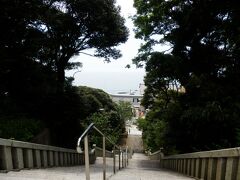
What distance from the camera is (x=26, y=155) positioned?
7.52 m

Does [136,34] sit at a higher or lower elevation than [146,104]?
higher

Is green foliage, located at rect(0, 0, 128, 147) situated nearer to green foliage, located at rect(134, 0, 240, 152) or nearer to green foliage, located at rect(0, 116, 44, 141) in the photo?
green foliage, located at rect(0, 116, 44, 141)

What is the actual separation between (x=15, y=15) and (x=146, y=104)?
39.8 feet

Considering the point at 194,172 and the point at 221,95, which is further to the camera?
the point at 221,95

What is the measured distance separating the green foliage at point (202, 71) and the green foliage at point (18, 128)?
14.4ft

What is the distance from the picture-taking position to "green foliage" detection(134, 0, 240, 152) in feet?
36.6

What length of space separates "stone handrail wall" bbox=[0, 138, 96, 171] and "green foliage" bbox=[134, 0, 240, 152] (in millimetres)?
4142

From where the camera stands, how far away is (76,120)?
50.9 feet

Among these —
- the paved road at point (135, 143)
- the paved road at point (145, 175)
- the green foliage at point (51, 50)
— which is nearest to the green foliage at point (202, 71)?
the paved road at point (145, 175)

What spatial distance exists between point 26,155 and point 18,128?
10.4 ft

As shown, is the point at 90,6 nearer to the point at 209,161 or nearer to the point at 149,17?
the point at 149,17

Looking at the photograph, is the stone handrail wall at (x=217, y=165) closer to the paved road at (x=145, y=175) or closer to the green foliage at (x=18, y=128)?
the paved road at (x=145, y=175)

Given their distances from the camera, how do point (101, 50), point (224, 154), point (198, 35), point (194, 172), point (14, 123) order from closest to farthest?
point (224, 154)
point (194, 172)
point (14, 123)
point (198, 35)
point (101, 50)

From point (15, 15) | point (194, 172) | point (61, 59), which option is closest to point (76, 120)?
point (61, 59)
